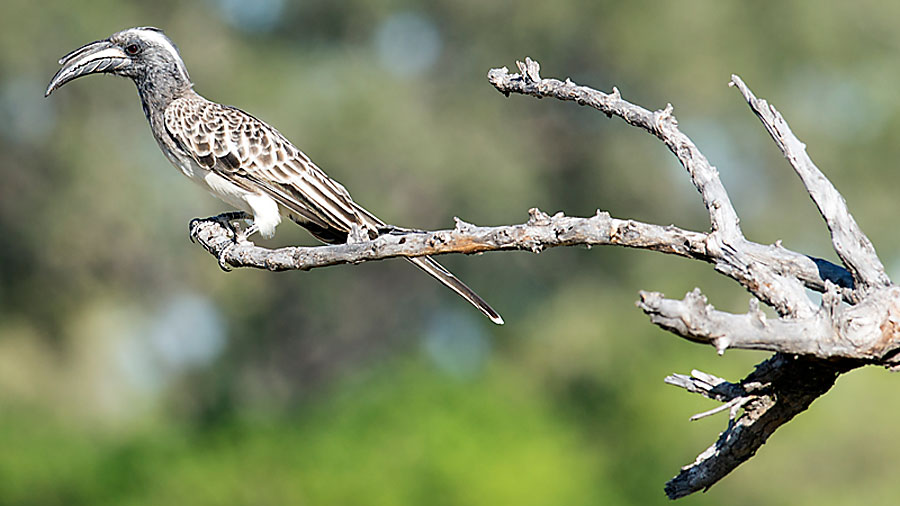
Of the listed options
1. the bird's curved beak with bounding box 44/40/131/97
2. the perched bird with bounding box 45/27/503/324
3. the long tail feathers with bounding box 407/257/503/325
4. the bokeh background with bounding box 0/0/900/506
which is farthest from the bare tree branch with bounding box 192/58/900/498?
the bokeh background with bounding box 0/0/900/506

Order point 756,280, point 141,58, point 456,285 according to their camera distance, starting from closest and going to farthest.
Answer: point 756,280
point 456,285
point 141,58

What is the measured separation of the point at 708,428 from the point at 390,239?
43.6 feet

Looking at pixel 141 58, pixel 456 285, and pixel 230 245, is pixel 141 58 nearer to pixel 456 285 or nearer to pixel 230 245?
pixel 230 245

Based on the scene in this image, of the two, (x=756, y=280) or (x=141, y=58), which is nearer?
(x=756, y=280)

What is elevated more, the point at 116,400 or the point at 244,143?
the point at 116,400

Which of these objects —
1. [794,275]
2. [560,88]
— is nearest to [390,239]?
[560,88]

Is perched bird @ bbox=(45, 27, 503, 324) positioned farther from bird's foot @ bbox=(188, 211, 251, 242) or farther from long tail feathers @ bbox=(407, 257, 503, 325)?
long tail feathers @ bbox=(407, 257, 503, 325)

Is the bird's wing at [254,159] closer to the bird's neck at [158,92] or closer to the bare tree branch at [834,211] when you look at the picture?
the bird's neck at [158,92]

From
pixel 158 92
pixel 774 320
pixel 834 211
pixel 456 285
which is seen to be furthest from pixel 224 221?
pixel 774 320

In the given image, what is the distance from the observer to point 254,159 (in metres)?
6.13

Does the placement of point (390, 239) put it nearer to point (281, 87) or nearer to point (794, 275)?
point (794, 275)

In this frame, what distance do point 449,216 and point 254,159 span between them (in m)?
14.2

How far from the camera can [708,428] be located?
16.2 meters

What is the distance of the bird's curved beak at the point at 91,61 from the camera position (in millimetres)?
5867
